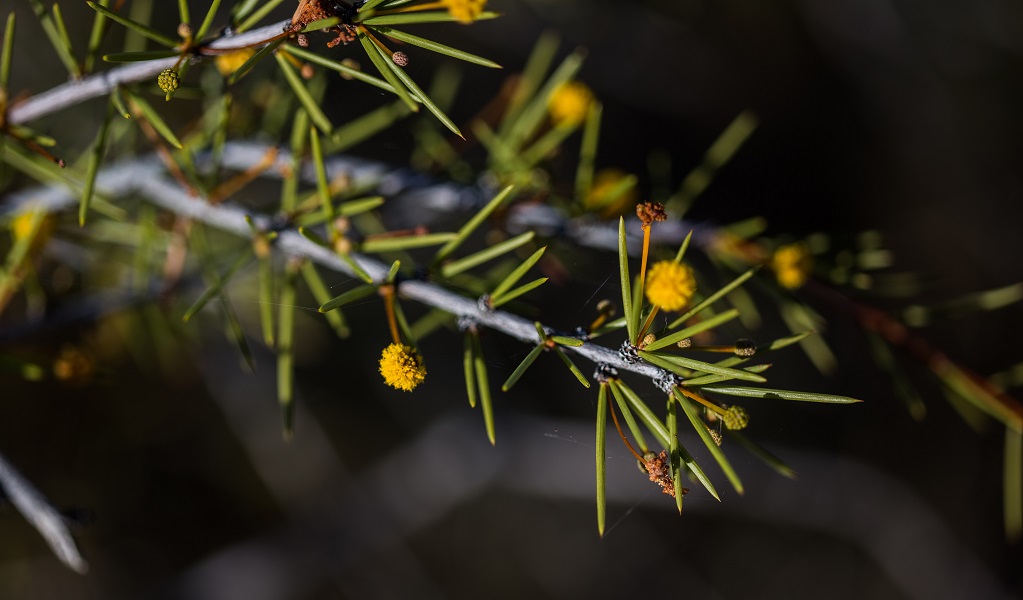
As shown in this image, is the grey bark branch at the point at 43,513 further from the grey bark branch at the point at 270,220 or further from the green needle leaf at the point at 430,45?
the green needle leaf at the point at 430,45

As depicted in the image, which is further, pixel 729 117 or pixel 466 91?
pixel 729 117

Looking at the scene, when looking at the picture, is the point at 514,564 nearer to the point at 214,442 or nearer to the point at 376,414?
the point at 376,414

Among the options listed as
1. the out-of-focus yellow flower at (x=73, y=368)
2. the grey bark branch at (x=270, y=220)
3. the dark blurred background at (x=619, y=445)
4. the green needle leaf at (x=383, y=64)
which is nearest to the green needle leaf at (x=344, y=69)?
the green needle leaf at (x=383, y=64)

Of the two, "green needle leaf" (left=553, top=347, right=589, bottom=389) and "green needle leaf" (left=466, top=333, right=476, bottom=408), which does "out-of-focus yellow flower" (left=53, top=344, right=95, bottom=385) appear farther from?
"green needle leaf" (left=553, top=347, right=589, bottom=389)

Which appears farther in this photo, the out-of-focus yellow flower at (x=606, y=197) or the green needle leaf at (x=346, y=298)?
the out-of-focus yellow flower at (x=606, y=197)

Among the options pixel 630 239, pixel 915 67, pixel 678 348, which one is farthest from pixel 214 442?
pixel 915 67

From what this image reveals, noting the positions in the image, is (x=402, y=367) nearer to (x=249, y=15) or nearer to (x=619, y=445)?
(x=249, y=15)

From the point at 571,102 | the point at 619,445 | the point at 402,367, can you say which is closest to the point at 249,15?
the point at 402,367
